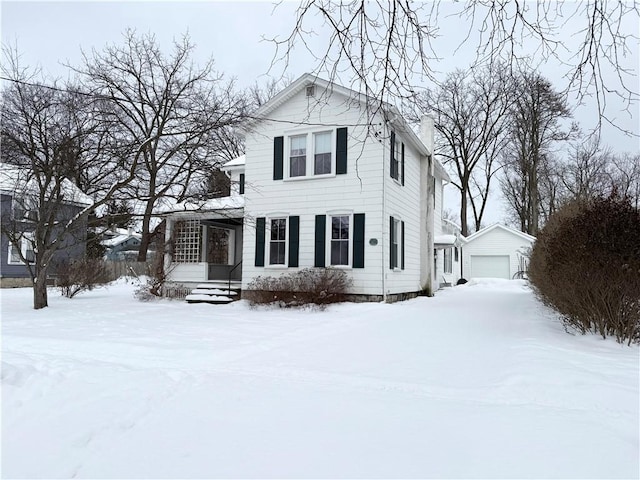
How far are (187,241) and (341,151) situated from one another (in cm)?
661

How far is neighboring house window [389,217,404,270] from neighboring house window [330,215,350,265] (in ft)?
4.31

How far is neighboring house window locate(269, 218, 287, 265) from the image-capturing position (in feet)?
45.7

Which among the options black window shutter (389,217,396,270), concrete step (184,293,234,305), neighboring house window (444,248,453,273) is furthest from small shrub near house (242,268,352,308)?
neighboring house window (444,248,453,273)

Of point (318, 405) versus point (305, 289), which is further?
point (305, 289)

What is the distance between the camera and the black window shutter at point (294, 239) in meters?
13.5

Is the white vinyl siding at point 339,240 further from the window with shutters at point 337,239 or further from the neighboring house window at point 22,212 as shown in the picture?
the neighboring house window at point 22,212

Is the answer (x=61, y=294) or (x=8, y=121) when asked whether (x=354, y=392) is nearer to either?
(x=8, y=121)

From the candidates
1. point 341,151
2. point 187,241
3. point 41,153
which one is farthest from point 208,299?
point 41,153

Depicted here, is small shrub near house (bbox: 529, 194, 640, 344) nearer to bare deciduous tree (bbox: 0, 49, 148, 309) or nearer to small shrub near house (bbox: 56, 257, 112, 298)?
bare deciduous tree (bbox: 0, 49, 148, 309)

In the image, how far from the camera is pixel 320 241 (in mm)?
13289

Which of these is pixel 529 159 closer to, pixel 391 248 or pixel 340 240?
pixel 391 248

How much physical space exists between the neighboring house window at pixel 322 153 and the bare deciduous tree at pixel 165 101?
2.39 m

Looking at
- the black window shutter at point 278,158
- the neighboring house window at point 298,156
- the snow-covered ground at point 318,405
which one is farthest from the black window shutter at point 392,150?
the snow-covered ground at point 318,405

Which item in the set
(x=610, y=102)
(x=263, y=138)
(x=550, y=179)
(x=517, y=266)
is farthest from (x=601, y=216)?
(x=550, y=179)
